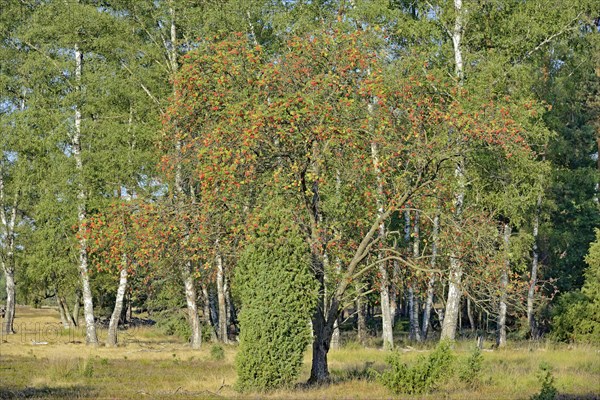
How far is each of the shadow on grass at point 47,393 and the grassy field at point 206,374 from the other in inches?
0.8

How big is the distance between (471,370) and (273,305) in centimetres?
505

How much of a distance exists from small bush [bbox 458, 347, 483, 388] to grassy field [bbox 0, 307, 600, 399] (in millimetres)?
237

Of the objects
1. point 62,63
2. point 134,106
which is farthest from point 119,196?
point 62,63

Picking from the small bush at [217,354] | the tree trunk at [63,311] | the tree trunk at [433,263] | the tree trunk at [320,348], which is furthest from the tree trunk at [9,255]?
the tree trunk at [320,348]

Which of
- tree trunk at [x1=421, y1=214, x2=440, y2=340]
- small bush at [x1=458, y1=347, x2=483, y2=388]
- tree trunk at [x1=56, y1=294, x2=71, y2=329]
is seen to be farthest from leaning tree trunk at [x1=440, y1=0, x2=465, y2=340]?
tree trunk at [x1=56, y1=294, x2=71, y2=329]

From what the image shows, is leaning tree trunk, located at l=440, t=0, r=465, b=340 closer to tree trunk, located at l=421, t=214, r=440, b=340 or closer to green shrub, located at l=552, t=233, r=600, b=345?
tree trunk, located at l=421, t=214, r=440, b=340

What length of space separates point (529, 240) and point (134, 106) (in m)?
17.6

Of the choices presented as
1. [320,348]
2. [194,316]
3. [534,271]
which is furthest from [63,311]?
[320,348]

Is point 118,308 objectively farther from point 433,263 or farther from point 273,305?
point 273,305

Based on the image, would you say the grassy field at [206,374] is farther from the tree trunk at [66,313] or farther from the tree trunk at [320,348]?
the tree trunk at [66,313]

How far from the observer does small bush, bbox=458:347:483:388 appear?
1850 centimetres

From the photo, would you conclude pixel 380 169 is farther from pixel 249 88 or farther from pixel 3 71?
pixel 3 71

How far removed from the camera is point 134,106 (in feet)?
116

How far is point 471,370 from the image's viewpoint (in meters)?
18.5
